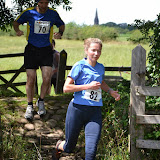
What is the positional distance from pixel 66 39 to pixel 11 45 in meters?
8.58

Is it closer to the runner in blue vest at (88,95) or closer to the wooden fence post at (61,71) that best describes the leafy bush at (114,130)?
the runner in blue vest at (88,95)

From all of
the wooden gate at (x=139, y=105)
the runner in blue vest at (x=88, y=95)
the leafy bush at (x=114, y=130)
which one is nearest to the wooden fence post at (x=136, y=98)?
the wooden gate at (x=139, y=105)

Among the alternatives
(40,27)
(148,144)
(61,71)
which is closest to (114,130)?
(148,144)

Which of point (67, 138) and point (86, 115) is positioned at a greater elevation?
point (86, 115)

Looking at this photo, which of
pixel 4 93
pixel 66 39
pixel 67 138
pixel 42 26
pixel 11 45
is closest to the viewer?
pixel 67 138

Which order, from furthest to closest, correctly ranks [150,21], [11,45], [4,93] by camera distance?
[11,45] → [4,93] → [150,21]

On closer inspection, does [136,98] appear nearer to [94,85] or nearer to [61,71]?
[94,85]

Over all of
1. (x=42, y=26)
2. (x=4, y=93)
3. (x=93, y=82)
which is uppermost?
(x=42, y=26)

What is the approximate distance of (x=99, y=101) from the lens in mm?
3904

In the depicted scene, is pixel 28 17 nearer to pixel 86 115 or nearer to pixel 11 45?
pixel 86 115

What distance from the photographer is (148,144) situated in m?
4.65

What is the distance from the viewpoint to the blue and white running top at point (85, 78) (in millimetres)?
3846

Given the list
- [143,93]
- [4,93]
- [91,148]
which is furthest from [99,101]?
[4,93]

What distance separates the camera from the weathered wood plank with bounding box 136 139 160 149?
464cm
